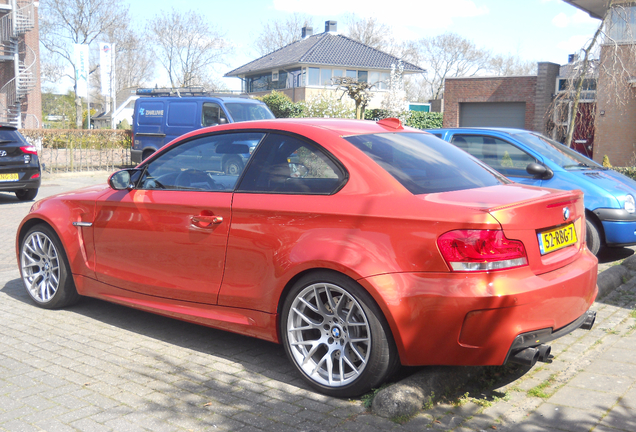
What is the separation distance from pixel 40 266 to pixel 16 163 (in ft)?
28.6

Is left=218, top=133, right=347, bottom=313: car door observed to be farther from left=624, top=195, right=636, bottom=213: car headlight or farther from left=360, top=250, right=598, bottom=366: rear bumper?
left=624, top=195, right=636, bottom=213: car headlight

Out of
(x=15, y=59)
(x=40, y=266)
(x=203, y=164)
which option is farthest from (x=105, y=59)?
(x=203, y=164)

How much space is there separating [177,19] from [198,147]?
64.1m

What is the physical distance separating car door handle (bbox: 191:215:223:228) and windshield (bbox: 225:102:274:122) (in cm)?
1185

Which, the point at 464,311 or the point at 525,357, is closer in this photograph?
the point at 464,311

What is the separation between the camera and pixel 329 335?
3.58 metres

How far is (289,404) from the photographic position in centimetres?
346

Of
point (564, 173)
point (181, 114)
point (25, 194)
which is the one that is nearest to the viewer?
point (564, 173)

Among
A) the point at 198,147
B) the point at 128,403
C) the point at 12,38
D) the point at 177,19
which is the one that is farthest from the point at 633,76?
the point at 177,19

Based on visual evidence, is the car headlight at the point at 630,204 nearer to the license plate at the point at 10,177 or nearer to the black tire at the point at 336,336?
the black tire at the point at 336,336

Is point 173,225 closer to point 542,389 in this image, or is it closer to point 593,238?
point 542,389

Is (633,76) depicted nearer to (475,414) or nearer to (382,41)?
(475,414)

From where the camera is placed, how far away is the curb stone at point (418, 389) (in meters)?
3.21

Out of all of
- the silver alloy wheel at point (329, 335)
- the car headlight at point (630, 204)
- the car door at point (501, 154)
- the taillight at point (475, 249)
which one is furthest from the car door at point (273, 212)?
the car headlight at point (630, 204)
